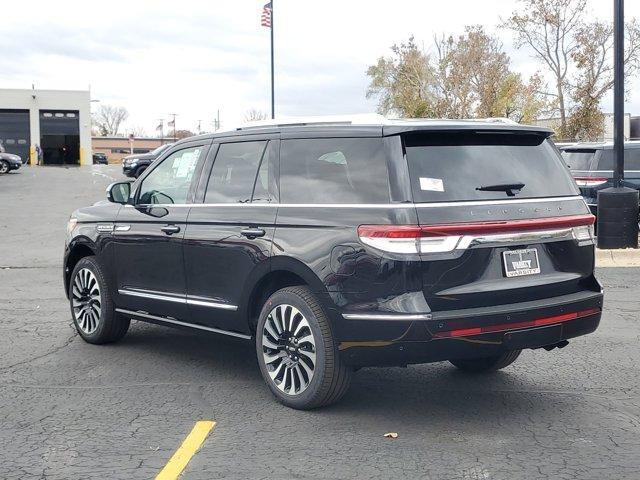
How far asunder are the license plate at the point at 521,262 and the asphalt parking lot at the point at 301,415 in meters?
0.94

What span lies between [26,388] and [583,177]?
38.9 feet

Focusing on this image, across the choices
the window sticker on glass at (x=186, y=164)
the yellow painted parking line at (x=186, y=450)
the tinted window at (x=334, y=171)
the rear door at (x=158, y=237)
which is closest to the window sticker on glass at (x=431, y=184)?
the tinted window at (x=334, y=171)

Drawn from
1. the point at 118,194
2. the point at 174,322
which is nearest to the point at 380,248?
the point at 174,322

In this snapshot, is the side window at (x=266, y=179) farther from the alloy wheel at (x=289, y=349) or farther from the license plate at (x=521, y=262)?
the license plate at (x=521, y=262)

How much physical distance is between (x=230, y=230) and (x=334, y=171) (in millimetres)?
907

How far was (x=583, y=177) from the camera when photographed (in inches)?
587

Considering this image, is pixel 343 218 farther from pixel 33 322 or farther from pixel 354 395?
pixel 33 322

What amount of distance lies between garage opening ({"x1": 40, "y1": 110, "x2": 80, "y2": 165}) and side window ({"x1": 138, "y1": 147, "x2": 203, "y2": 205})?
197 feet

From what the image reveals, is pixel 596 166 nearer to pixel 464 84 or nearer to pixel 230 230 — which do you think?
pixel 230 230

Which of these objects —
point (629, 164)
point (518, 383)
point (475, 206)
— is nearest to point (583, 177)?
point (629, 164)

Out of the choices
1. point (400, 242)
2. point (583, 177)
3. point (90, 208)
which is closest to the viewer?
point (400, 242)

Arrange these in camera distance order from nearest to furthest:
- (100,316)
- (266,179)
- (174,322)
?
(266,179)
(174,322)
(100,316)

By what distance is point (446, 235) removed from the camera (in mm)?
4516

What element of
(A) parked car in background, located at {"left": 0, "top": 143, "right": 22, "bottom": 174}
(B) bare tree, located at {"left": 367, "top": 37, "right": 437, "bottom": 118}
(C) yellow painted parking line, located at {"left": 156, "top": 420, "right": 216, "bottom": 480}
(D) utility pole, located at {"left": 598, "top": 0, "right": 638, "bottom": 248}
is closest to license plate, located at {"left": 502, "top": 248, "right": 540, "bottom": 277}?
(C) yellow painted parking line, located at {"left": 156, "top": 420, "right": 216, "bottom": 480}
